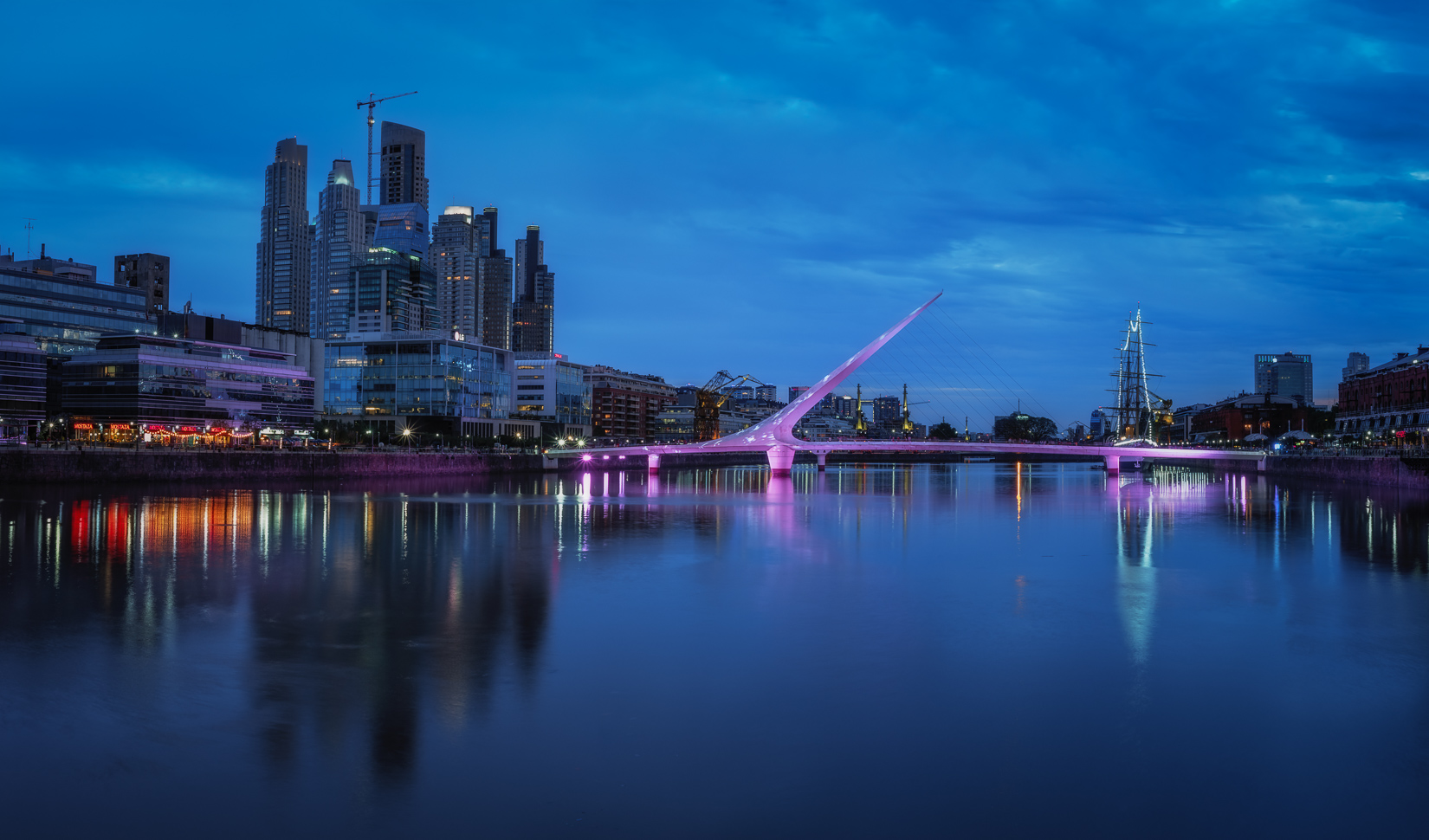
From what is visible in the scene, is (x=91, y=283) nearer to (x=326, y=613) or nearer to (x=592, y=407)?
(x=592, y=407)

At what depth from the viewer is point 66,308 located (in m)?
80.5

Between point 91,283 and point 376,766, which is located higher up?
point 91,283

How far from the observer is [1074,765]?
7.98 metres

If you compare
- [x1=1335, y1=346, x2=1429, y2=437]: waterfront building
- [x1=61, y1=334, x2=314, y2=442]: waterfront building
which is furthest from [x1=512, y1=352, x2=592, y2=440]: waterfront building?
[x1=1335, y1=346, x2=1429, y2=437]: waterfront building

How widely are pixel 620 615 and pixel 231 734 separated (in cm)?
652

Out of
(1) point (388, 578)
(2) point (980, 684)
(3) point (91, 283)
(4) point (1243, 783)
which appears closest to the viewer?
(4) point (1243, 783)

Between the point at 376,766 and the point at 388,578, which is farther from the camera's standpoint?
the point at 388,578

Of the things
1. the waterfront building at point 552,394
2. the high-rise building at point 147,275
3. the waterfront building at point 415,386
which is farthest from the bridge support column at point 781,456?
the high-rise building at point 147,275

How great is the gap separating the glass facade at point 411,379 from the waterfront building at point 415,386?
0.26ft

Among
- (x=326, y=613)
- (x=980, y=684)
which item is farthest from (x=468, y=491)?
(x=980, y=684)

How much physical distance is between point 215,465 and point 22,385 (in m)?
28.5

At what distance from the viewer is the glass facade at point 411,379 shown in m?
96.1

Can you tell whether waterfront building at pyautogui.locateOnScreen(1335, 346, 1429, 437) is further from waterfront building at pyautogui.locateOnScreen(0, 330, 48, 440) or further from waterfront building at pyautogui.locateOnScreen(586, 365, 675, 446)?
waterfront building at pyautogui.locateOnScreen(0, 330, 48, 440)

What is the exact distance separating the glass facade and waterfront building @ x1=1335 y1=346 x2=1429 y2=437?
7622 cm
